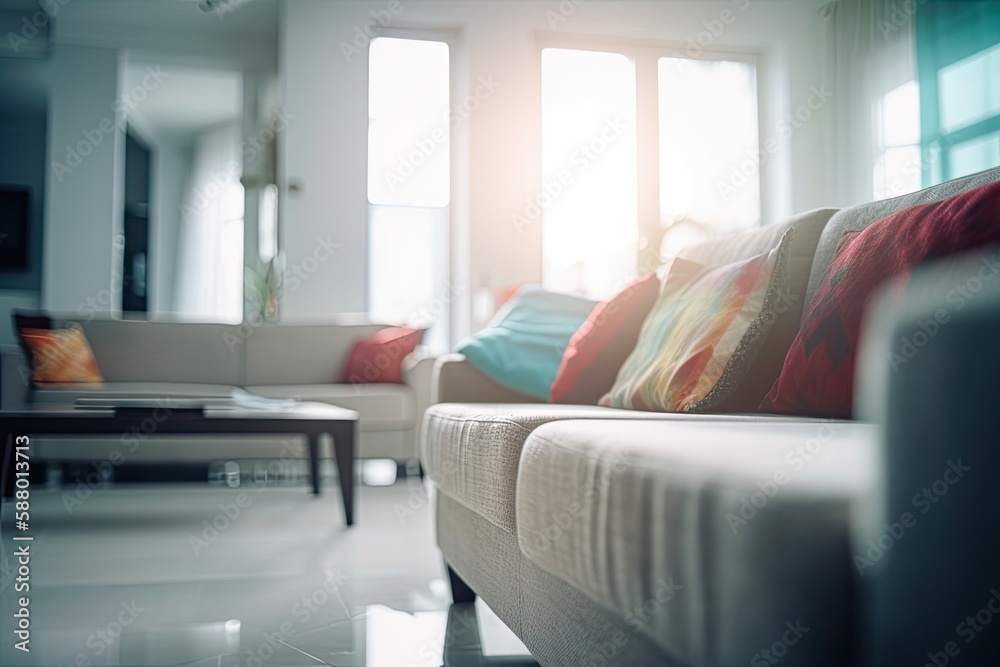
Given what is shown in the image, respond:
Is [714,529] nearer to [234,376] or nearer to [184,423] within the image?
[184,423]

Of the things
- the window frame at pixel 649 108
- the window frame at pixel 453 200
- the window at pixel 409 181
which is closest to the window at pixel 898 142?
the window frame at pixel 649 108

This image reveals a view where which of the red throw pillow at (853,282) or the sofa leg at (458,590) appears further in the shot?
the sofa leg at (458,590)

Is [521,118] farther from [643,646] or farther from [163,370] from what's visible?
[643,646]

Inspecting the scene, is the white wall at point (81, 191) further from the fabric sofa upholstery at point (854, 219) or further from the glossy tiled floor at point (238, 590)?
the fabric sofa upholstery at point (854, 219)

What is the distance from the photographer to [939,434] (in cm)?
48

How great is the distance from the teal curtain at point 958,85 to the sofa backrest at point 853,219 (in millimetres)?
3758

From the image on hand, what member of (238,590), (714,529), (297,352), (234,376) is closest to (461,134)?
(297,352)

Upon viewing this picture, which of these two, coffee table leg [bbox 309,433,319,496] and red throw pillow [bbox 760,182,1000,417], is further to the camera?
coffee table leg [bbox 309,433,319,496]

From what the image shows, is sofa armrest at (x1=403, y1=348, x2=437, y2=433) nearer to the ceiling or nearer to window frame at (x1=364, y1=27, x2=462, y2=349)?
window frame at (x1=364, y1=27, x2=462, y2=349)

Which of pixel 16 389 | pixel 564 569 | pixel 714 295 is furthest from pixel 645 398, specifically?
pixel 16 389

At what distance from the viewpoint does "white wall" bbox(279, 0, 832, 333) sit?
19.5ft

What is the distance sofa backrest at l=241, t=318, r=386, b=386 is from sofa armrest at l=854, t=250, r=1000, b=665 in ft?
13.4

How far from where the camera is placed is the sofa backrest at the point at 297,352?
4379 mm

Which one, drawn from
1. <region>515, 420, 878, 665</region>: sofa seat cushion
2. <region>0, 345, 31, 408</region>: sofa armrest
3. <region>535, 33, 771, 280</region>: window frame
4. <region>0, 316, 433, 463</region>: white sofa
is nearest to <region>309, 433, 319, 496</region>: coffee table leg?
<region>0, 316, 433, 463</region>: white sofa
